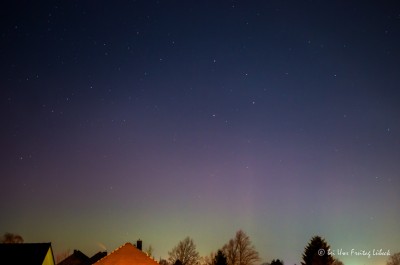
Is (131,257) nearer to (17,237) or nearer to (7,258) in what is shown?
(7,258)

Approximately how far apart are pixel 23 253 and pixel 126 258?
20.9m

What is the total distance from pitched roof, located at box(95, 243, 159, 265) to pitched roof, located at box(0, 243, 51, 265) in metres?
17.8

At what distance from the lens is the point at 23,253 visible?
47.2 metres

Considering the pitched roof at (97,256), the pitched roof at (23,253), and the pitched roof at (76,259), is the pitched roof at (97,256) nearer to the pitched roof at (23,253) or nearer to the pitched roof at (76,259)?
the pitched roof at (76,259)

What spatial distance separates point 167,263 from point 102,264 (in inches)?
2532

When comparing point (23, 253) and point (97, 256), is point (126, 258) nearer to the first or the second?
point (23, 253)

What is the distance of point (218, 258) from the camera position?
5881cm

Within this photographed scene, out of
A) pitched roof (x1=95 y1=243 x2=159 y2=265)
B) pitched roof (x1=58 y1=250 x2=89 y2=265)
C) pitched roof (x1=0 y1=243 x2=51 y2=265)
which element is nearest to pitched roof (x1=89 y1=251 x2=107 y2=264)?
pitched roof (x1=58 y1=250 x2=89 y2=265)

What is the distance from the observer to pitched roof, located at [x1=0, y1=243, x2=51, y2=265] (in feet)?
151

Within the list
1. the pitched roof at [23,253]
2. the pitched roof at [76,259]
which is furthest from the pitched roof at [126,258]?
the pitched roof at [76,259]

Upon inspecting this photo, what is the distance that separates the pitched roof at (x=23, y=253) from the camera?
45906 mm

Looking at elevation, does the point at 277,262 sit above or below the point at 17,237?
below

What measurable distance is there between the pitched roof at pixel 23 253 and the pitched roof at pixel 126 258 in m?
17.8

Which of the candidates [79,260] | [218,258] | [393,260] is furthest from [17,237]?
[393,260]
